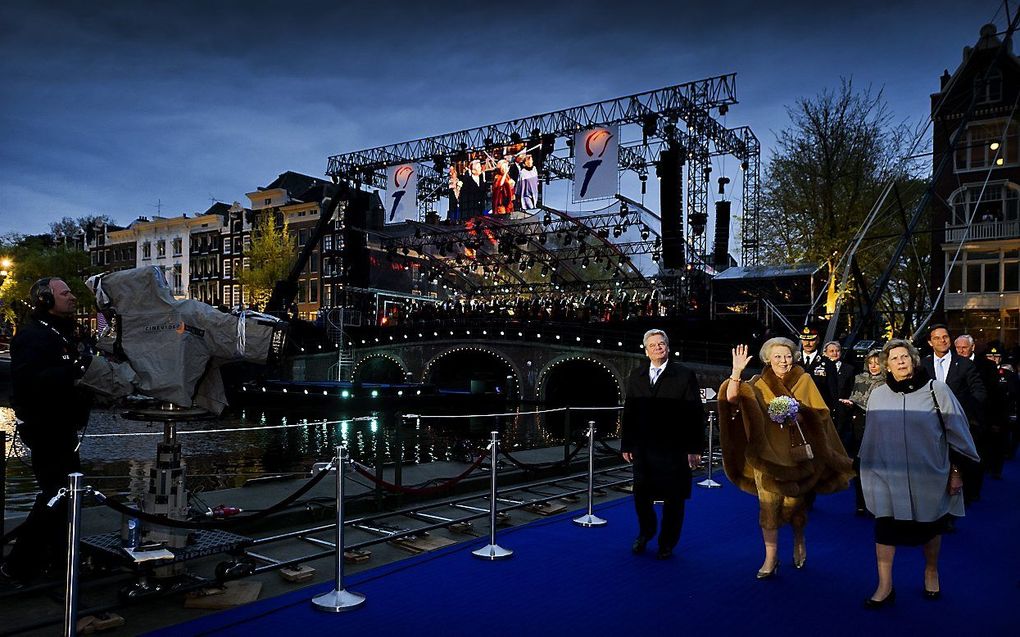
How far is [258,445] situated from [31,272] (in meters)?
40.9

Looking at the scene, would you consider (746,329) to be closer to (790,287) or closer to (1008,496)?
(790,287)

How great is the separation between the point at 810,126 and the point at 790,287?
20.5ft

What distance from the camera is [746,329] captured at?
1059 inches

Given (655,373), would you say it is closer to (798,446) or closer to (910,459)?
(798,446)

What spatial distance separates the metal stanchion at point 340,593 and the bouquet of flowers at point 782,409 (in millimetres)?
2905

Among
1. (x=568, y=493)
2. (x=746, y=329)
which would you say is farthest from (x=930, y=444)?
(x=746, y=329)

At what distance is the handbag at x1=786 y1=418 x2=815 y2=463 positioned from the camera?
5.14m

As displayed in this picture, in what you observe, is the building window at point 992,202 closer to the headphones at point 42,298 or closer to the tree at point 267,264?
the headphones at point 42,298

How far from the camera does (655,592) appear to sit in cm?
498

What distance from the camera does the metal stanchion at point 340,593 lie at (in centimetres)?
457

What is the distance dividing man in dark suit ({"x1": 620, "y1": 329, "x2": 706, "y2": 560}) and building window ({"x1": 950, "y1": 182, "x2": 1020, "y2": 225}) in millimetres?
25547

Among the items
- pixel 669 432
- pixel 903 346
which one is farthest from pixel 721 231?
pixel 903 346

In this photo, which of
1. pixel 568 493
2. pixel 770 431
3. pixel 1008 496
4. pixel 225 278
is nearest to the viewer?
pixel 770 431

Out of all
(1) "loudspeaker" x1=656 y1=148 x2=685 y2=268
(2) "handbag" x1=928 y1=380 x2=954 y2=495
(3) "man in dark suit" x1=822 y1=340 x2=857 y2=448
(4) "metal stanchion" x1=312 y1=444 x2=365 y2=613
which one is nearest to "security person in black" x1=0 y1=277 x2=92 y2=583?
(4) "metal stanchion" x1=312 y1=444 x2=365 y2=613
